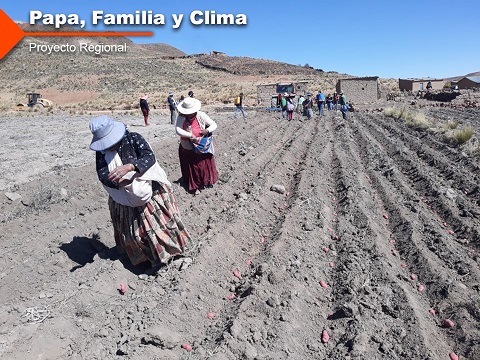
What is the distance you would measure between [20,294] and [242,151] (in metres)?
6.74

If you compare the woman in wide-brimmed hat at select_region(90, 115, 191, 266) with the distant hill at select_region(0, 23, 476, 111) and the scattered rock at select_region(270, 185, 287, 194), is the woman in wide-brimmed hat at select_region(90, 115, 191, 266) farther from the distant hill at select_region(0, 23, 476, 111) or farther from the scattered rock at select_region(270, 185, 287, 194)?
the distant hill at select_region(0, 23, 476, 111)

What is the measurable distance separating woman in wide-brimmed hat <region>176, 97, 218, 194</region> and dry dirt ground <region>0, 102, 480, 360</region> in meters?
0.34

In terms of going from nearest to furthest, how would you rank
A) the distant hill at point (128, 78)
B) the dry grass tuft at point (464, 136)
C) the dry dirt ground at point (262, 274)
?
the dry dirt ground at point (262, 274), the dry grass tuft at point (464, 136), the distant hill at point (128, 78)

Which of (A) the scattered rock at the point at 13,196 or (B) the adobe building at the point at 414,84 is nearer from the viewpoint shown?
(A) the scattered rock at the point at 13,196

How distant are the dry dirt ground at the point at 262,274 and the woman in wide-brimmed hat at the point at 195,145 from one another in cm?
34

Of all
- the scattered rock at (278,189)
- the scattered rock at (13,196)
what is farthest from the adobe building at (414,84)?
the scattered rock at (13,196)

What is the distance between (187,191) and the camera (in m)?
7.02

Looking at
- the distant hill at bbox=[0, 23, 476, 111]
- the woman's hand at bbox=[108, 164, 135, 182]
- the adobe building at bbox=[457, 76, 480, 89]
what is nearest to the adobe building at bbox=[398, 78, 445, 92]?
the distant hill at bbox=[0, 23, 476, 111]

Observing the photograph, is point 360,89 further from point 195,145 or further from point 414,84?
point 195,145

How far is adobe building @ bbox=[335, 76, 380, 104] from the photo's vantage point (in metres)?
31.9

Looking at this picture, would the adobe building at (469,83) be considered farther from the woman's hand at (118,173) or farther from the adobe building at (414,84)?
the woman's hand at (118,173)

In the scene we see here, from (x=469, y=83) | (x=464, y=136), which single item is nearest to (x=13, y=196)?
(x=464, y=136)

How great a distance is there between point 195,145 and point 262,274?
2.72m

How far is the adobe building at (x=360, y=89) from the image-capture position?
105 ft
